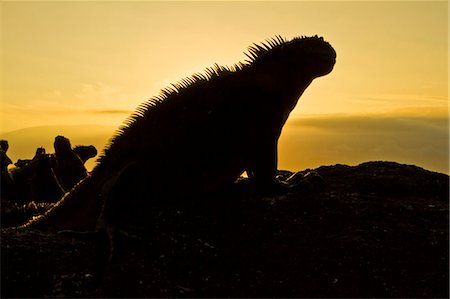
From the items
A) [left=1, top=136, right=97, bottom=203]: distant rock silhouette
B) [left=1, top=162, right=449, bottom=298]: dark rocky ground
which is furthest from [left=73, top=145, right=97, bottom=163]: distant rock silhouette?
[left=1, top=162, right=449, bottom=298]: dark rocky ground

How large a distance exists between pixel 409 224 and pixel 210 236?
7.37 feet

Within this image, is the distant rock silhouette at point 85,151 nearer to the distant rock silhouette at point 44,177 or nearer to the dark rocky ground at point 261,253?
the distant rock silhouette at point 44,177

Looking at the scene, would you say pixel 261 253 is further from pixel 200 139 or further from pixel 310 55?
pixel 310 55

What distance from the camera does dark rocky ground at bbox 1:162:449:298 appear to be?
5.08 m

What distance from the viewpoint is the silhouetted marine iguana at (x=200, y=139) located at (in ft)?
21.5

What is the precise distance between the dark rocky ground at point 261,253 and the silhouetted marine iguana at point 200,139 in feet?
1.13

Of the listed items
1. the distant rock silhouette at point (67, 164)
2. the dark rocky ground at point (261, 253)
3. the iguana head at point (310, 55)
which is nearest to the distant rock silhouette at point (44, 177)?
the distant rock silhouette at point (67, 164)

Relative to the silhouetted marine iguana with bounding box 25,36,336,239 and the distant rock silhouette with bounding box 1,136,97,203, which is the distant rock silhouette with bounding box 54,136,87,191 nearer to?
the distant rock silhouette with bounding box 1,136,97,203

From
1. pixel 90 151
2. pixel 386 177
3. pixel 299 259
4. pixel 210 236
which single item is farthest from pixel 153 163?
pixel 90 151

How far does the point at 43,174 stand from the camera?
11430mm

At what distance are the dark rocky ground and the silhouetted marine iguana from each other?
344 mm

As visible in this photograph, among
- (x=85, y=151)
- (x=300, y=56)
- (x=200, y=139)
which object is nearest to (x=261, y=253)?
(x=200, y=139)

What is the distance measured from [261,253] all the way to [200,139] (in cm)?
173

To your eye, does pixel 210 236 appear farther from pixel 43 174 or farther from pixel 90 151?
pixel 90 151
